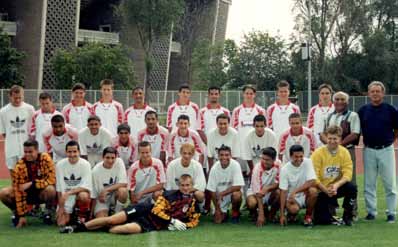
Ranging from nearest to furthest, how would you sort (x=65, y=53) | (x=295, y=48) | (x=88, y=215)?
(x=88, y=215)
(x=65, y=53)
(x=295, y=48)

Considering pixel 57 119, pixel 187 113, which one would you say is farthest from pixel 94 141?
pixel 187 113

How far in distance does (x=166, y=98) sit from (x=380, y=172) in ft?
95.3

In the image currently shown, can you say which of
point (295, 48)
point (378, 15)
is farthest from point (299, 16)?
point (378, 15)

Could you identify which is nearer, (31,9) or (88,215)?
(88,215)

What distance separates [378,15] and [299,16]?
36.8 ft

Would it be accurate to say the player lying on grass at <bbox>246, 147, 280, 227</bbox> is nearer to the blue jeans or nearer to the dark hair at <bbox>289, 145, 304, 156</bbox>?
the dark hair at <bbox>289, 145, 304, 156</bbox>

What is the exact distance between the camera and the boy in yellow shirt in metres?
9.01

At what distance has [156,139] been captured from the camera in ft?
33.2

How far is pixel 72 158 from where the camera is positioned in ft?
30.0

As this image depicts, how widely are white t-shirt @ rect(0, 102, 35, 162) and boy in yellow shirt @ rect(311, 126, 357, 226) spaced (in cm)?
439

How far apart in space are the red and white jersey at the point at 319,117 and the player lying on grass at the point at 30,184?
405 centimetres

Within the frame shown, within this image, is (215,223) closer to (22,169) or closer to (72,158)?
(72,158)

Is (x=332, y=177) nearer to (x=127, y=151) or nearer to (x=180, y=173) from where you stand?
(x=180, y=173)

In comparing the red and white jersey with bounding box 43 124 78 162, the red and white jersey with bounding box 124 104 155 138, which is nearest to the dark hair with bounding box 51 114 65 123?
the red and white jersey with bounding box 43 124 78 162
